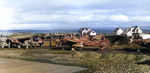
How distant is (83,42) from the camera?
32188mm

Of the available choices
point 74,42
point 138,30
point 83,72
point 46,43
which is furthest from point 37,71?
point 138,30

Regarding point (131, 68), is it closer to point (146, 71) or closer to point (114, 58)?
point (146, 71)

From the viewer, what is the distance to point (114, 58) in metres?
22.1

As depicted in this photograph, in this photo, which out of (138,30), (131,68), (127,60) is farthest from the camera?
(138,30)

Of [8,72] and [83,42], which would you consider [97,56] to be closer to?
[83,42]

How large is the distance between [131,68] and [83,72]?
4.58 meters

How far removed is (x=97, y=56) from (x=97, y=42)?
9.31 metres

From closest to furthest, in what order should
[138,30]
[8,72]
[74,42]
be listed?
[8,72], [74,42], [138,30]

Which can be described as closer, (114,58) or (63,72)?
Answer: (63,72)

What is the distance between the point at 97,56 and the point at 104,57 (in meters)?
1.12

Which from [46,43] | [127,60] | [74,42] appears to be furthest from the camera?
[46,43]

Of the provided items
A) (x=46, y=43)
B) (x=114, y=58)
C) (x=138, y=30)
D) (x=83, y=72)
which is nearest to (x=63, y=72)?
(x=83, y=72)

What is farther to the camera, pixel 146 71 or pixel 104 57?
pixel 104 57

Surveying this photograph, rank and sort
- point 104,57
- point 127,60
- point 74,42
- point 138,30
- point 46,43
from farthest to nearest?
point 138,30
point 46,43
point 74,42
point 104,57
point 127,60
